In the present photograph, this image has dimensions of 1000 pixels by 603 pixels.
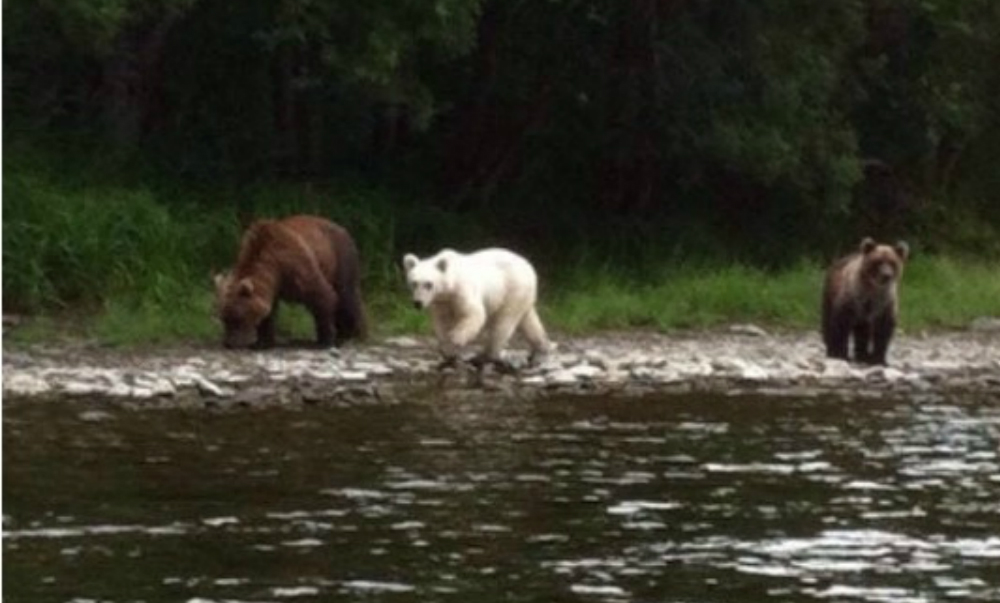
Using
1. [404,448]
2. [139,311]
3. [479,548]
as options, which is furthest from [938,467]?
[139,311]

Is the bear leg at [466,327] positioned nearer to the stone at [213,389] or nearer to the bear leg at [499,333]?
the bear leg at [499,333]

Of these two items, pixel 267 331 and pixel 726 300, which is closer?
pixel 267 331

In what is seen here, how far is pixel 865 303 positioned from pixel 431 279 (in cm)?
363

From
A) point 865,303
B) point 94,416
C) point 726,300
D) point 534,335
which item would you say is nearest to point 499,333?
point 534,335

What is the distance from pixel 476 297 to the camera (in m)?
18.7

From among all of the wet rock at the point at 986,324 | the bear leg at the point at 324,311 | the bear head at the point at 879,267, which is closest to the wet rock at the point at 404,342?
the bear leg at the point at 324,311

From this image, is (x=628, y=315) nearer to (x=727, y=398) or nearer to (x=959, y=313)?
(x=959, y=313)

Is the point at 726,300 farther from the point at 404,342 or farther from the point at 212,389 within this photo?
the point at 212,389

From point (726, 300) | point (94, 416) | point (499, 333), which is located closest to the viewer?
point (94, 416)

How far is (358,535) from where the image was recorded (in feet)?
34.4

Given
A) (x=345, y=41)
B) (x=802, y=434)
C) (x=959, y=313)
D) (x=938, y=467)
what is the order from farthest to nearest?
1. (x=959, y=313)
2. (x=345, y=41)
3. (x=802, y=434)
4. (x=938, y=467)

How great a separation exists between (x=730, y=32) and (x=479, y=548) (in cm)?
1687

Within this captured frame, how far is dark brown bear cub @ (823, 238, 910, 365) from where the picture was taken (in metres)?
19.9

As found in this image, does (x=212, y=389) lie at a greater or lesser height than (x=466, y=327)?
lesser
